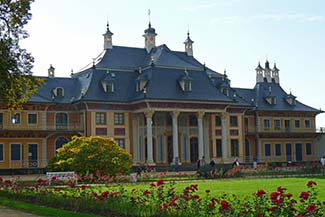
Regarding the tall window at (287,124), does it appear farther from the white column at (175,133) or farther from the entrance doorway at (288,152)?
the white column at (175,133)

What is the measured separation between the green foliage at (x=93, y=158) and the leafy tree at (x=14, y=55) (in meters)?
8.23

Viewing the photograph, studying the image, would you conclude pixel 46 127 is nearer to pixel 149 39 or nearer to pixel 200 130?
pixel 200 130

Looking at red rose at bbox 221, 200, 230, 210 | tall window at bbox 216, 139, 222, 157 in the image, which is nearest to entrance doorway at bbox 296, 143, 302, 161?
tall window at bbox 216, 139, 222, 157

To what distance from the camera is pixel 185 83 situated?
5412cm

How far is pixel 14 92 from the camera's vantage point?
91.2 ft

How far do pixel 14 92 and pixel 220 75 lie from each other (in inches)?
1437

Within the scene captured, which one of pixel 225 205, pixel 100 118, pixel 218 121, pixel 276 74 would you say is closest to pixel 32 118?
pixel 100 118

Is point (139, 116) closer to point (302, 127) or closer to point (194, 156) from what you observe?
point (194, 156)

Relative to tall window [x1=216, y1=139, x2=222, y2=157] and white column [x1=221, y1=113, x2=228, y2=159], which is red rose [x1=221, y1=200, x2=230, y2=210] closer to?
white column [x1=221, y1=113, x2=228, y2=159]

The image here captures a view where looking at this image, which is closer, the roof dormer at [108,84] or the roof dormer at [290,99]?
the roof dormer at [108,84]

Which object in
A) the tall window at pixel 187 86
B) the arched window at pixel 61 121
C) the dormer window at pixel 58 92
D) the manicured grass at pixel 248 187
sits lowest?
the manicured grass at pixel 248 187

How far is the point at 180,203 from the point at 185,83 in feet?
131

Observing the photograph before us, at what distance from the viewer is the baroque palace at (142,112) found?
50.8 metres

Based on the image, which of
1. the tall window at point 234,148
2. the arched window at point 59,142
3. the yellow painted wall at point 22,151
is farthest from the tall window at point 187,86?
the yellow painted wall at point 22,151
